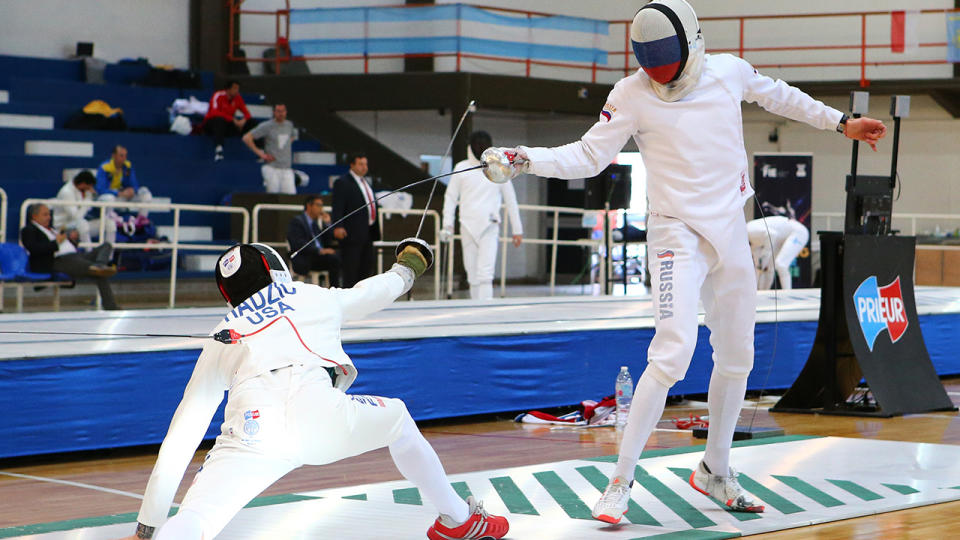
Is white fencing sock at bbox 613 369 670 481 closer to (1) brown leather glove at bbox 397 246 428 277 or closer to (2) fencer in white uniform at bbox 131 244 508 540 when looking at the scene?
(2) fencer in white uniform at bbox 131 244 508 540

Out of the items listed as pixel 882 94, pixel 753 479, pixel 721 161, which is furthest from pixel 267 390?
pixel 882 94

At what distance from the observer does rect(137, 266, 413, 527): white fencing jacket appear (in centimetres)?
230

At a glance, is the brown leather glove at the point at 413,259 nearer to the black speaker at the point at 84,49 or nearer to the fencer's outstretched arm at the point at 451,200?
the fencer's outstretched arm at the point at 451,200

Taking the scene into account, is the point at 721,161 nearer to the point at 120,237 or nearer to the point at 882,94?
the point at 120,237

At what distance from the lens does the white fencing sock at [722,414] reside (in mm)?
3186

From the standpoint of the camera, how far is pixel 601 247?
12.1 m

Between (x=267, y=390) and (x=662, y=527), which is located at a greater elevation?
(x=267, y=390)

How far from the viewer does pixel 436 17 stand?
12773 mm

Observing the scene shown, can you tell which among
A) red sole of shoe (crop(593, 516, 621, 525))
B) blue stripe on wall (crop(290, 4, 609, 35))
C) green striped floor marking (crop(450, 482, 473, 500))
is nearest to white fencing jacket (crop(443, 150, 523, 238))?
green striped floor marking (crop(450, 482, 473, 500))

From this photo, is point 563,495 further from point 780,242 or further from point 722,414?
point 780,242

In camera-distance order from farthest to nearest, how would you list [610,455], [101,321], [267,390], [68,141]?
[68,141]
[101,321]
[610,455]
[267,390]

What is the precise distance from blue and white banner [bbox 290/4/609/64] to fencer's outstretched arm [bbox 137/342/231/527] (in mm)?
10567

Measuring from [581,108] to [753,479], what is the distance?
1065cm

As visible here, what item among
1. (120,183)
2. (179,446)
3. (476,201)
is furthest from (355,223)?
(179,446)
